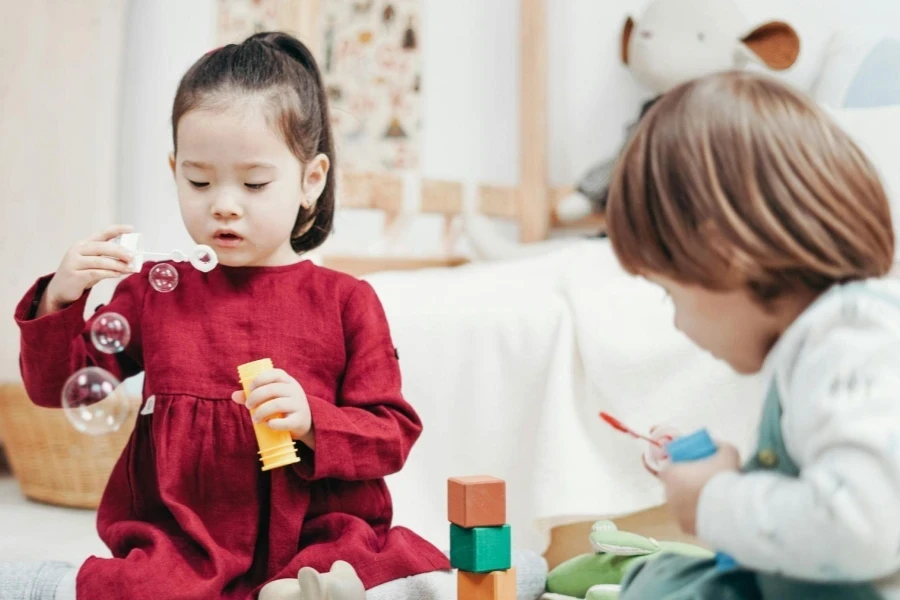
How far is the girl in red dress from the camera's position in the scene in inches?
31.1

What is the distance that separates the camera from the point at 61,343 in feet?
2.73

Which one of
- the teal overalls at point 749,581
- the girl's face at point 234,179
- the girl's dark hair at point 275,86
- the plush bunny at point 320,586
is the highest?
the girl's dark hair at point 275,86

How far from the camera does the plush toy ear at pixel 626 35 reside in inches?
77.8

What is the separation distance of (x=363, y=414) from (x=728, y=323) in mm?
377

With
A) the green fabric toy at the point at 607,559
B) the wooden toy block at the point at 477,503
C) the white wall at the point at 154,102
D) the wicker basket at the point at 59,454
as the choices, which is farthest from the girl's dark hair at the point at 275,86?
the wicker basket at the point at 59,454

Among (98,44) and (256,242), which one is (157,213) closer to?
(98,44)

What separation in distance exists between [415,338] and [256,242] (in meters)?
0.52

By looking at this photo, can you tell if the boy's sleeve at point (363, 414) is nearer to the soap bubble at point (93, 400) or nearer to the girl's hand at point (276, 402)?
the girl's hand at point (276, 402)

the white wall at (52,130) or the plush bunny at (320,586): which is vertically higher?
the white wall at (52,130)

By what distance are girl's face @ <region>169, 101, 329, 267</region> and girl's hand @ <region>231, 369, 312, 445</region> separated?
14 cm

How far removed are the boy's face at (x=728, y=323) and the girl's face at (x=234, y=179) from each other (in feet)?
1.25

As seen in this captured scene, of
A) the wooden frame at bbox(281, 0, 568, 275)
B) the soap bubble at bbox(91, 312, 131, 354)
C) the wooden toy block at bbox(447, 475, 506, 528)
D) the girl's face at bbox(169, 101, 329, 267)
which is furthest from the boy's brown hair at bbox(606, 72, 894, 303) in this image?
the wooden frame at bbox(281, 0, 568, 275)

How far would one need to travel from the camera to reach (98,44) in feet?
5.80

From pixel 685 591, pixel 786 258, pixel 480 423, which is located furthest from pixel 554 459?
pixel 786 258
